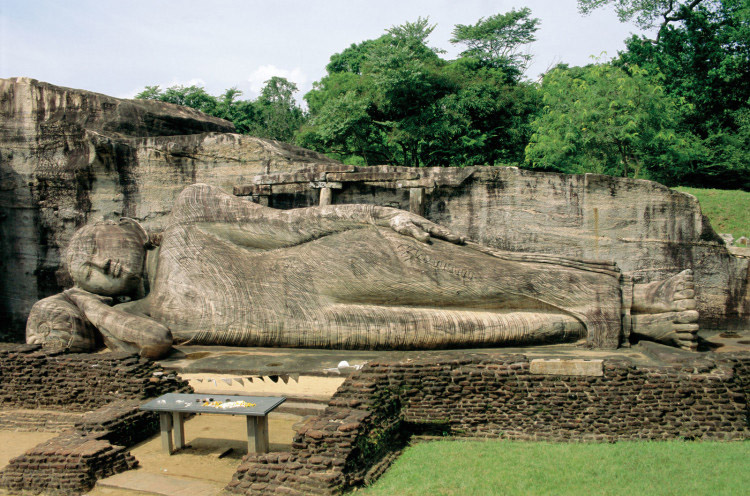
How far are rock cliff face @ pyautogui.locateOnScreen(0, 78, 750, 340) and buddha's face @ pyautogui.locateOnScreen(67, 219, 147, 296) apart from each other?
1300 millimetres

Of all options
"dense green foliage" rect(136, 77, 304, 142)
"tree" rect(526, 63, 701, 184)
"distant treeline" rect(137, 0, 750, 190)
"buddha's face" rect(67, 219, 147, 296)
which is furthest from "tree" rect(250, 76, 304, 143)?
"buddha's face" rect(67, 219, 147, 296)

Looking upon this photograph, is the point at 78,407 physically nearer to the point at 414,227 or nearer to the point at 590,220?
the point at 414,227

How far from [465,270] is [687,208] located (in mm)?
3403

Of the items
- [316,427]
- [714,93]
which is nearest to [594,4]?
[714,93]

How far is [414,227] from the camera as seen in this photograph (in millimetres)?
7645

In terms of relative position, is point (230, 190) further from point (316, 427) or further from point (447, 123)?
point (447, 123)

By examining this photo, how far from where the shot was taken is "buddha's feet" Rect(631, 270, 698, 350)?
6664 millimetres

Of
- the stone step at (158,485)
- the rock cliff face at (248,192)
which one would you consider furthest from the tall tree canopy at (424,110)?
the stone step at (158,485)

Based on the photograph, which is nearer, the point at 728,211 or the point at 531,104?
the point at 728,211

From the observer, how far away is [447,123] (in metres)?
21.3

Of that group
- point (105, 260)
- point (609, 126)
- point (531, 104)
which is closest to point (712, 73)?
point (531, 104)

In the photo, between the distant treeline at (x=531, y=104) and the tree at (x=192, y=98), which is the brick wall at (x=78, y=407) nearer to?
the distant treeline at (x=531, y=104)

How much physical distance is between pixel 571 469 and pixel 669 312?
10.0ft

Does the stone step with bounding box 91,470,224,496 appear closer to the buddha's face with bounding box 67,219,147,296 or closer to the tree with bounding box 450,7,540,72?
the buddha's face with bounding box 67,219,147,296
